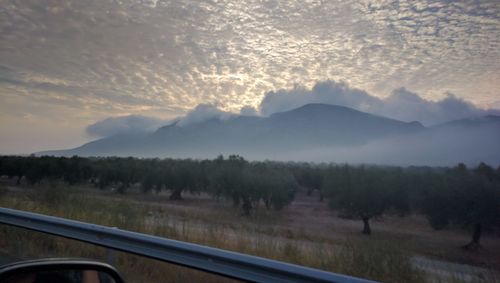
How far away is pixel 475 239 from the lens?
2978 cm

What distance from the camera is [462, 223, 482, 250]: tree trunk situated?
29.2m

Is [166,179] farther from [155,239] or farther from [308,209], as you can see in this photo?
[155,239]

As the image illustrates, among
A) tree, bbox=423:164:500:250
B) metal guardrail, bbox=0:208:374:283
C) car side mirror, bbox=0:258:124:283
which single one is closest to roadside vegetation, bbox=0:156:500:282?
tree, bbox=423:164:500:250

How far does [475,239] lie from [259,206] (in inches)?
845

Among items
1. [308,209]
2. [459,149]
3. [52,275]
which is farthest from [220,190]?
[459,149]

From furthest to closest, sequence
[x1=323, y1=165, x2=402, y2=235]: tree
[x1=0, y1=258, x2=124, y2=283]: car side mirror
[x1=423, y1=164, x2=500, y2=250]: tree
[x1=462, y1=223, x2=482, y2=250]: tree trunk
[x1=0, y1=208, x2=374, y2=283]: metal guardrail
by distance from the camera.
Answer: [x1=323, y1=165, x2=402, y2=235]: tree
[x1=423, y1=164, x2=500, y2=250]: tree
[x1=462, y1=223, x2=482, y2=250]: tree trunk
[x1=0, y1=208, x2=374, y2=283]: metal guardrail
[x1=0, y1=258, x2=124, y2=283]: car side mirror

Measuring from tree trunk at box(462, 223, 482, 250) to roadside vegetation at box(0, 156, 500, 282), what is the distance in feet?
0.29

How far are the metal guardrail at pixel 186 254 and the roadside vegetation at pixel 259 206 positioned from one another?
1.49 m

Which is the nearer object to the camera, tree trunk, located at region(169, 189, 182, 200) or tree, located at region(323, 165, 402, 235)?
tree, located at region(323, 165, 402, 235)

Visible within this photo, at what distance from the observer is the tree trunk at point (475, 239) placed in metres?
29.2

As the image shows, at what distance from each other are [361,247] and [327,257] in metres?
0.98

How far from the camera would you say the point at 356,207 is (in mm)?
38844

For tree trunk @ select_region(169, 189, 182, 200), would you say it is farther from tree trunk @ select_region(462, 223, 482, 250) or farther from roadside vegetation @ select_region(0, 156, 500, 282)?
tree trunk @ select_region(462, 223, 482, 250)

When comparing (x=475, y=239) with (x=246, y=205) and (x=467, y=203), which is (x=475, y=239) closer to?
(x=467, y=203)
